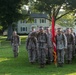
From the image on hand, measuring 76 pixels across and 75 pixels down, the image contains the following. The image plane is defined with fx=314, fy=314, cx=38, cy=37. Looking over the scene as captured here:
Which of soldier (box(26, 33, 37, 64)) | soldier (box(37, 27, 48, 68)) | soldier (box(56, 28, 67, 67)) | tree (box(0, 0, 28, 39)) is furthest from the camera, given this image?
tree (box(0, 0, 28, 39))

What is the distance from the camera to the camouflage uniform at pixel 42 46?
55.4ft

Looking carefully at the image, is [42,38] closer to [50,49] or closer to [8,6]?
[50,49]

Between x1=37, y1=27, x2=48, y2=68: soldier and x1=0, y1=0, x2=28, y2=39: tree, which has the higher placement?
x1=0, y1=0, x2=28, y2=39: tree

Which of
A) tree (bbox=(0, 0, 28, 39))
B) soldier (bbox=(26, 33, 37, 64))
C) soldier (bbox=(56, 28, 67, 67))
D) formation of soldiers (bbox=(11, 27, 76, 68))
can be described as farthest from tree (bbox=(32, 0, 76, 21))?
soldier (bbox=(56, 28, 67, 67))

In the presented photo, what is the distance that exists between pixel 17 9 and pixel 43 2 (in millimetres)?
10111

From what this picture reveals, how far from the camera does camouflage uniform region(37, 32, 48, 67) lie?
55.4 feet

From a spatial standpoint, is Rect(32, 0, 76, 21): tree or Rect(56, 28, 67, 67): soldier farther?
Rect(32, 0, 76, 21): tree

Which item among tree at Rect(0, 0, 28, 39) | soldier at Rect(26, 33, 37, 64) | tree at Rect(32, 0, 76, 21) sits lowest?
soldier at Rect(26, 33, 37, 64)

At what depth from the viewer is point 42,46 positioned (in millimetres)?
16969

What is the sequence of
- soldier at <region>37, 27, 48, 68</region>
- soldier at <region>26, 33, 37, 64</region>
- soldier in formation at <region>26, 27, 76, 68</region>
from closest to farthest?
soldier at <region>37, 27, 48, 68</region> < soldier in formation at <region>26, 27, 76, 68</region> < soldier at <region>26, 33, 37, 64</region>

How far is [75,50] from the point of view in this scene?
20.3 metres

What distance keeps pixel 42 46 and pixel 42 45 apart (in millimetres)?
62

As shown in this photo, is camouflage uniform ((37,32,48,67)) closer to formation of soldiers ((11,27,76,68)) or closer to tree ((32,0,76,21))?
formation of soldiers ((11,27,76,68))

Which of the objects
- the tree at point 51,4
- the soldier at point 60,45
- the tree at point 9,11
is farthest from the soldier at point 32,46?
the tree at point 51,4
